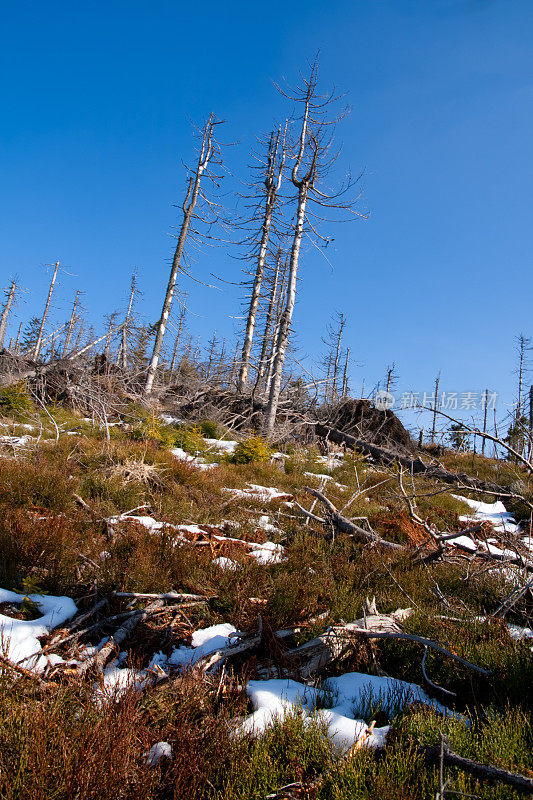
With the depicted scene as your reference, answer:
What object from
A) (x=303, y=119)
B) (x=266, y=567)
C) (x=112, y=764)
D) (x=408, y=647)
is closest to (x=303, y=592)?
Answer: (x=266, y=567)

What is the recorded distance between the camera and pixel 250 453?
1023 centimetres

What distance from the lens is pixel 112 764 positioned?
1589 millimetres

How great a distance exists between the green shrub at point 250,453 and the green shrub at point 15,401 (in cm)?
610

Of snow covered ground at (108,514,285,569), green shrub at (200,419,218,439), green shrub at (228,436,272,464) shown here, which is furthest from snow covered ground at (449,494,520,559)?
green shrub at (200,419,218,439)

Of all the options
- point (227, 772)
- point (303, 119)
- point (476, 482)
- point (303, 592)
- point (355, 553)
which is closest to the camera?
point (227, 772)

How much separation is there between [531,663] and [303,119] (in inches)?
658

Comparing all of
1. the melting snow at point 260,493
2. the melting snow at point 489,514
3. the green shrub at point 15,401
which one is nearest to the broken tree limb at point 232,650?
the melting snow at point 260,493

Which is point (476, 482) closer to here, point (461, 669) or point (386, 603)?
point (386, 603)

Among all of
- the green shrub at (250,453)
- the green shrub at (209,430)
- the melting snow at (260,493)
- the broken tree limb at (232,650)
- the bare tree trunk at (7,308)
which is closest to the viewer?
the broken tree limb at (232,650)

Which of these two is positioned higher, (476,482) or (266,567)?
(476,482)

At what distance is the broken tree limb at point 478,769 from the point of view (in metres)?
1.61

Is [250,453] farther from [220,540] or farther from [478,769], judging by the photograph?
[478,769]

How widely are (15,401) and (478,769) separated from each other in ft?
41.7

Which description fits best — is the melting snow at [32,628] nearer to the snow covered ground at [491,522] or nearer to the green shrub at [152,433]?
the snow covered ground at [491,522]
